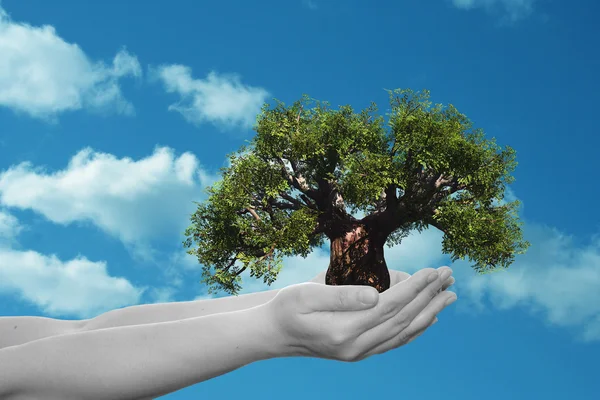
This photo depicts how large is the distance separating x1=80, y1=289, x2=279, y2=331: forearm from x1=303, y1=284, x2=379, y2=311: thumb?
1.27 metres

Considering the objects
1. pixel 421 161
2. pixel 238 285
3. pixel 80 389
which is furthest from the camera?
pixel 238 285

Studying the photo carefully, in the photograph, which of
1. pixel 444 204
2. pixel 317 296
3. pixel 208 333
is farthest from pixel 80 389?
pixel 444 204

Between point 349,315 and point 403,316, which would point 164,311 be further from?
point 403,316

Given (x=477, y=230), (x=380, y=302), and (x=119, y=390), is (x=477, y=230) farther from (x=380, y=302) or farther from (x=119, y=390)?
(x=119, y=390)

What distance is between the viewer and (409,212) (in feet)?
21.5

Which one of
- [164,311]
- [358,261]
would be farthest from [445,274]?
[164,311]

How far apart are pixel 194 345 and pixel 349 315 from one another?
98cm

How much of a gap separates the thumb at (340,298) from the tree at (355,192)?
216cm

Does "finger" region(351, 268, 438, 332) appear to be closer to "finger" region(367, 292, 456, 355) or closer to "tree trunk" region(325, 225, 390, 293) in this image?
"finger" region(367, 292, 456, 355)

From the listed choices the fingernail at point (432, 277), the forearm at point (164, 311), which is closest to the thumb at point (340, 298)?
the fingernail at point (432, 277)

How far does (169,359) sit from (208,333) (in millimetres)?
283

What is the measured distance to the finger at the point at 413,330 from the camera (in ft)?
14.4

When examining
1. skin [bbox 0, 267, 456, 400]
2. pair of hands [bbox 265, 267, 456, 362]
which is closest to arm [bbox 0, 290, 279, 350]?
skin [bbox 0, 267, 456, 400]

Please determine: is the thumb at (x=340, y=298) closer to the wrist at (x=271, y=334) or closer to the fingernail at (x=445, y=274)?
the wrist at (x=271, y=334)
